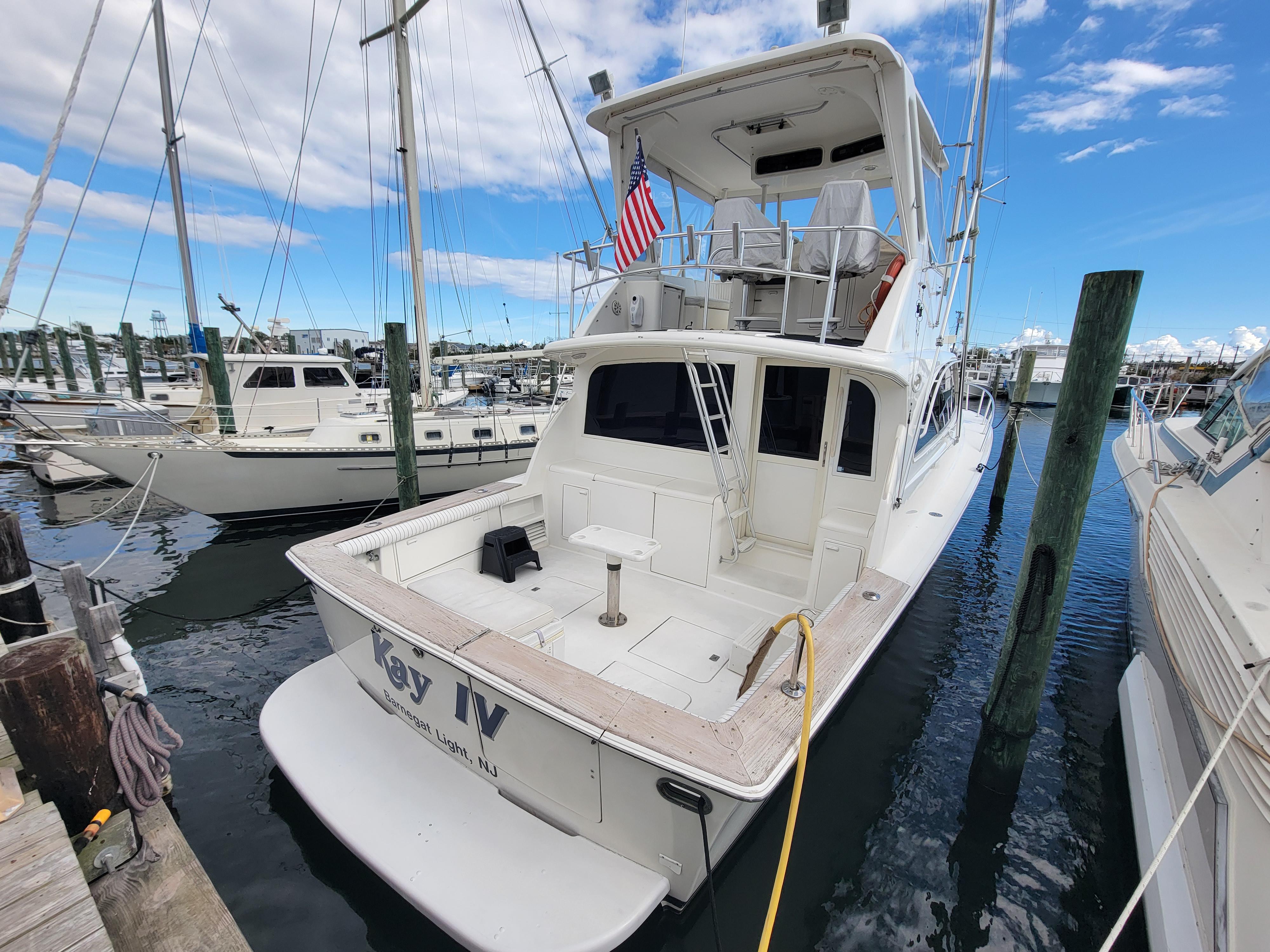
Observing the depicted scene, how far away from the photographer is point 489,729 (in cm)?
244

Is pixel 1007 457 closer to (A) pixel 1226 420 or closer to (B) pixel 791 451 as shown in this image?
(A) pixel 1226 420

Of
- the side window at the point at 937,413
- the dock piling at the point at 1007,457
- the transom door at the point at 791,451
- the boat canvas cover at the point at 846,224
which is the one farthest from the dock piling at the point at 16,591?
the dock piling at the point at 1007,457

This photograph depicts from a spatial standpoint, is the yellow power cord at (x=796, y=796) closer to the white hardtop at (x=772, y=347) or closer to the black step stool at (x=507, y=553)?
the white hardtop at (x=772, y=347)

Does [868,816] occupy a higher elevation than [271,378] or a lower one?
lower

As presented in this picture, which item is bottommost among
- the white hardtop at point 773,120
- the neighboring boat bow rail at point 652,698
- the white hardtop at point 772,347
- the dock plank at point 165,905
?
the dock plank at point 165,905

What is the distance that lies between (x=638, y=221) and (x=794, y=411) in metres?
2.13

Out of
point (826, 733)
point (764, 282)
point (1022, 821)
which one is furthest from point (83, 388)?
point (1022, 821)

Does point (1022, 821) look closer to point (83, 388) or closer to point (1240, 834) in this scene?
point (1240, 834)

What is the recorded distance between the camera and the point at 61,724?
7.74 feet

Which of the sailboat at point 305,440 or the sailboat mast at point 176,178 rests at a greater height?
the sailboat mast at point 176,178

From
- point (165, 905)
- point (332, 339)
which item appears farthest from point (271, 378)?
point (332, 339)

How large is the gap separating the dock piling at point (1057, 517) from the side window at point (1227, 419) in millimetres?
2373

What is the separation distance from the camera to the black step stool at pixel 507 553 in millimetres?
4359

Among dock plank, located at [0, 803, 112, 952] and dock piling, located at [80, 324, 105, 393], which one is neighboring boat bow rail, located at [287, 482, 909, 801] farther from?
dock piling, located at [80, 324, 105, 393]
